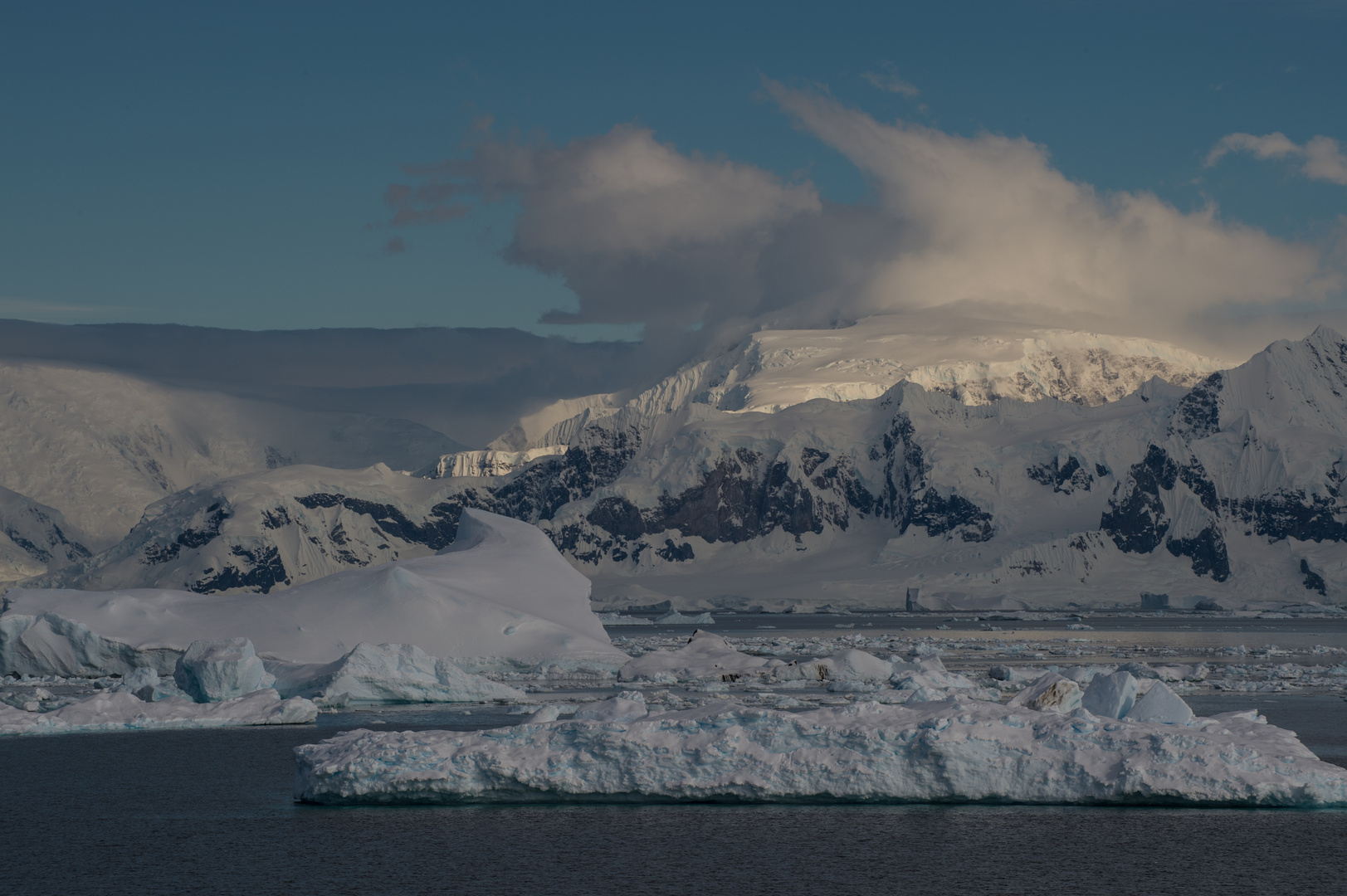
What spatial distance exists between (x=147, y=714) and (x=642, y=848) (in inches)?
1073

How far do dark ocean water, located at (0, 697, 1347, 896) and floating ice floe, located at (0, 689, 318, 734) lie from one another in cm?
1183

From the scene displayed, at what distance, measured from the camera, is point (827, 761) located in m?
32.2

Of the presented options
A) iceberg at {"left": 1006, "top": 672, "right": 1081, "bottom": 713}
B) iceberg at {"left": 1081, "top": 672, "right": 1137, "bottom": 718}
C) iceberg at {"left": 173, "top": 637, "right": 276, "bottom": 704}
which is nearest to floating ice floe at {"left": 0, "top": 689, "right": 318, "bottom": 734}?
iceberg at {"left": 173, "top": 637, "right": 276, "bottom": 704}

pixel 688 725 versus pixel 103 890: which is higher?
pixel 688 725

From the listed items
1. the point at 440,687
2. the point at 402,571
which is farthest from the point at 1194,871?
the point at 402,571

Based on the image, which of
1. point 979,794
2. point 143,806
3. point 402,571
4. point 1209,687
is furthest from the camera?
point 402,571

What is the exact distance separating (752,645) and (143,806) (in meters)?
78.4

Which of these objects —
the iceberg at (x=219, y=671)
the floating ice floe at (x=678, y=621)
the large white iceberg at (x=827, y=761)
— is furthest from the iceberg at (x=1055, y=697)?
the floating ice floe at (x=678, y=621)

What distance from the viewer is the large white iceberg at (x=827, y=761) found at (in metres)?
31.2

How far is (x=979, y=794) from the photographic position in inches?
1256

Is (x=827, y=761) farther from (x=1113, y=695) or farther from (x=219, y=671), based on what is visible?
(x=219, y=671)

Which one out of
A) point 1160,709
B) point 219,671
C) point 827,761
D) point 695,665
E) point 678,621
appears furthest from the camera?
point 678,621

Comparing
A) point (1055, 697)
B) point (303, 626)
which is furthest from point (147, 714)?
point (1055, 697)

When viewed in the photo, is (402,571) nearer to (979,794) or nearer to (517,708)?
(517,708)
